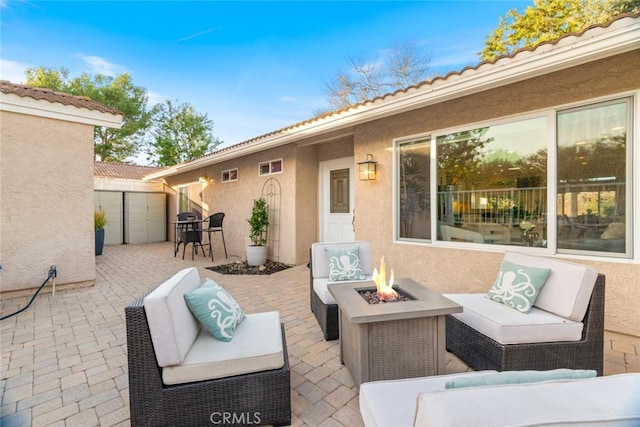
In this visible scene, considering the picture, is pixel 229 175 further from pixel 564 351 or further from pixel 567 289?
pixel 564 351

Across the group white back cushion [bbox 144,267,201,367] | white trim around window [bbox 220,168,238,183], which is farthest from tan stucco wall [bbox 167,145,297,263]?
white back cushion [bbox 144,267,201,367]

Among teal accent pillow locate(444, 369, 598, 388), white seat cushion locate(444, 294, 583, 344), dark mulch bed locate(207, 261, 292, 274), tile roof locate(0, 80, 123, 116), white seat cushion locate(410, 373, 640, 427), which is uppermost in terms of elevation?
tile roof locate(0, 80, 123, 116)

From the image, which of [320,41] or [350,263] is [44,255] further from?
[320,41]

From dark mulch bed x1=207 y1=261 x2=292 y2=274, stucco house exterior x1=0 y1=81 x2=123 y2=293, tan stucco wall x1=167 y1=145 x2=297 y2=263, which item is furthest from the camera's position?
tan stucco wall x1=167 y1=145 x2=297 y2=263

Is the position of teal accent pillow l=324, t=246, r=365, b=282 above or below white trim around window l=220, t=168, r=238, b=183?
below

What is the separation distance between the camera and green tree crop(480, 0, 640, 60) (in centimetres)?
1095

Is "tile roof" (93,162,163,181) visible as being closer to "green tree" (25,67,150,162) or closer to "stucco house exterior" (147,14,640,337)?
"green tree" (25,67,150,162)

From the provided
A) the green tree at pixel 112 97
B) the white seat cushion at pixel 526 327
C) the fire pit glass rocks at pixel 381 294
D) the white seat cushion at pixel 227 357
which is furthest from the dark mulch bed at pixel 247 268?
the green tree at pixel 112 97

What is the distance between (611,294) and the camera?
10.8 ft

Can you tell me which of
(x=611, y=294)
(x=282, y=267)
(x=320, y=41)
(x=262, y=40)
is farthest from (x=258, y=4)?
(x=611, y=294)

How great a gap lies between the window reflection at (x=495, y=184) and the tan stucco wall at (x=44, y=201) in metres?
6.06

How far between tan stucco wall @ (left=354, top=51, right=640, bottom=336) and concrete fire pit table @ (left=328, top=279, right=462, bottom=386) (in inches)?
91.4

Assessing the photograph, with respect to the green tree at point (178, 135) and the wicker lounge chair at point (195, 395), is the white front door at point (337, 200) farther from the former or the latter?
the green tree at point (178, 135)

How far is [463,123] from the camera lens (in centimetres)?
433
